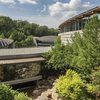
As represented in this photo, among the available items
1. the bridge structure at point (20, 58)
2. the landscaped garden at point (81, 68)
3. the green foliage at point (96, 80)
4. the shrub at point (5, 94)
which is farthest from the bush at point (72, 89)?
the bridge structure at point (20, 58)

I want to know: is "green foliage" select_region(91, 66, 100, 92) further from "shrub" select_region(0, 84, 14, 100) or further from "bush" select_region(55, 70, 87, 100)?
"shrub" select_region(0, 84, 14, 100)

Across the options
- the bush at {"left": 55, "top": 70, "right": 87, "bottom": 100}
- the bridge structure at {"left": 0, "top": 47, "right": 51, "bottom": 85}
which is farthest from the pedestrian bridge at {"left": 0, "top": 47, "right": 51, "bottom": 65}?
the bush at {"left": 55, "top": 70, "right": 87, "bottom": 100}

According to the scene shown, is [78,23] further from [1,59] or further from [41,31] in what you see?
[41,31]

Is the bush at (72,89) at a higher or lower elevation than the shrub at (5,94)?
lower

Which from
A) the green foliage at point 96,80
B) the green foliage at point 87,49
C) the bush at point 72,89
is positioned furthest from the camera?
the green foliage at point 87,49

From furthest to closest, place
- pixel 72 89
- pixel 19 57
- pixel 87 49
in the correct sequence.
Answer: pixel 19 57
pixel 87 49
pixel 72 89

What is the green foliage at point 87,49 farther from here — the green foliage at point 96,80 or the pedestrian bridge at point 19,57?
the pedestrian bridge at point 19,57

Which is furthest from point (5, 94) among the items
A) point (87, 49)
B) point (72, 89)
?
point (87, 49)

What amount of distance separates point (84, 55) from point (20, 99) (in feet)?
30.0

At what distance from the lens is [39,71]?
28109mm

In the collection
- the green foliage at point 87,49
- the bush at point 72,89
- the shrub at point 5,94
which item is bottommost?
the bush at point 72,89

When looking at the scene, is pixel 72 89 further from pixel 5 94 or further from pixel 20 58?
pixel 20 58

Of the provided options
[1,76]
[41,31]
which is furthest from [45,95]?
[41,31]

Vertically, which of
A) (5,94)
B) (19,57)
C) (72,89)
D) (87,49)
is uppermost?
(87,49)
